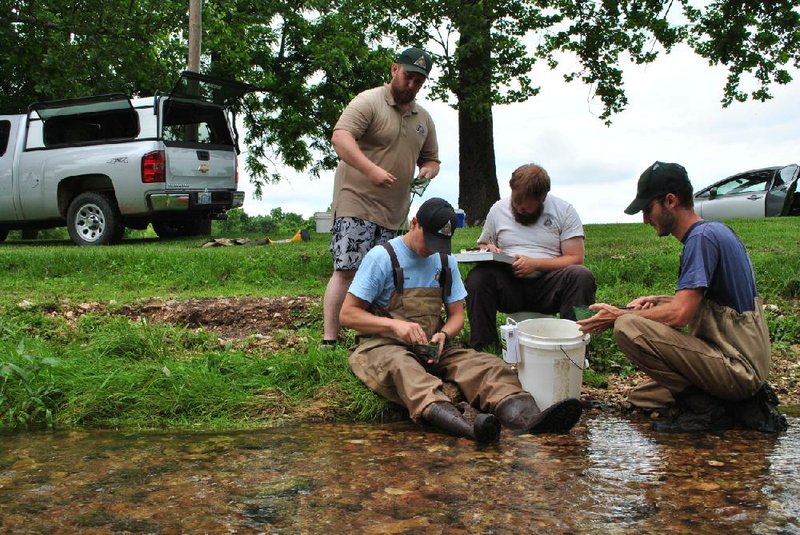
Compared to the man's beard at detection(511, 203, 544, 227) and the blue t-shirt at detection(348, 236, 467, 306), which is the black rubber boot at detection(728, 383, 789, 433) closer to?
the blue t-shirt at detection(348, 236, 467, 306)

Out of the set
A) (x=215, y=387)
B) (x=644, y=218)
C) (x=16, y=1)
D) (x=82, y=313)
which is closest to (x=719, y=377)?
(x=644, y=218)

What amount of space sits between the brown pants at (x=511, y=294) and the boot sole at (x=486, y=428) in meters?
1.52

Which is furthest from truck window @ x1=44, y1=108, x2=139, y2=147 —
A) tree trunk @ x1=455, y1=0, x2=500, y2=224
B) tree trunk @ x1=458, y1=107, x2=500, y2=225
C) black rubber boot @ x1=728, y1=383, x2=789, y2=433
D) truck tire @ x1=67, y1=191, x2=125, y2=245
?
black rubber boot @ x1=728, y1=383, x2=789, y2=433

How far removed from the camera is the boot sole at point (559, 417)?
4512 mm

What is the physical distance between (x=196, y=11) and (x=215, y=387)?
470 inches

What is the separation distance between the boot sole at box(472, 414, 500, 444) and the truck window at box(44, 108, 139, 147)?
1076cm

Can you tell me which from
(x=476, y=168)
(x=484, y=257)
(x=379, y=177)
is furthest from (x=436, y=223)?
(x=476, y=168)

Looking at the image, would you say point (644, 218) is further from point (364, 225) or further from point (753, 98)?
point (753, 98)

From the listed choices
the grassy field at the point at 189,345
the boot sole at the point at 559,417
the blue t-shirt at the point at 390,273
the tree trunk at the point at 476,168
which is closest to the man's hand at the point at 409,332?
the blue t-shirt at the point at 390,273

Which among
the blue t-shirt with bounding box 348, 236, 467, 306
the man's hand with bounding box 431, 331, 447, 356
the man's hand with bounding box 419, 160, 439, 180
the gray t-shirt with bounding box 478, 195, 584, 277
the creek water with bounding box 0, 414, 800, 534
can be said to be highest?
the man's hand with bounding box 419, 160, 439, 180

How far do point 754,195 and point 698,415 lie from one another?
1665cm

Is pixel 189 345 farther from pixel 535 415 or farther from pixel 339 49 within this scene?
pixel 339 49

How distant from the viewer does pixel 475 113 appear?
1670cm

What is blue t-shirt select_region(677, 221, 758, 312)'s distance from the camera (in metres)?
4.41
